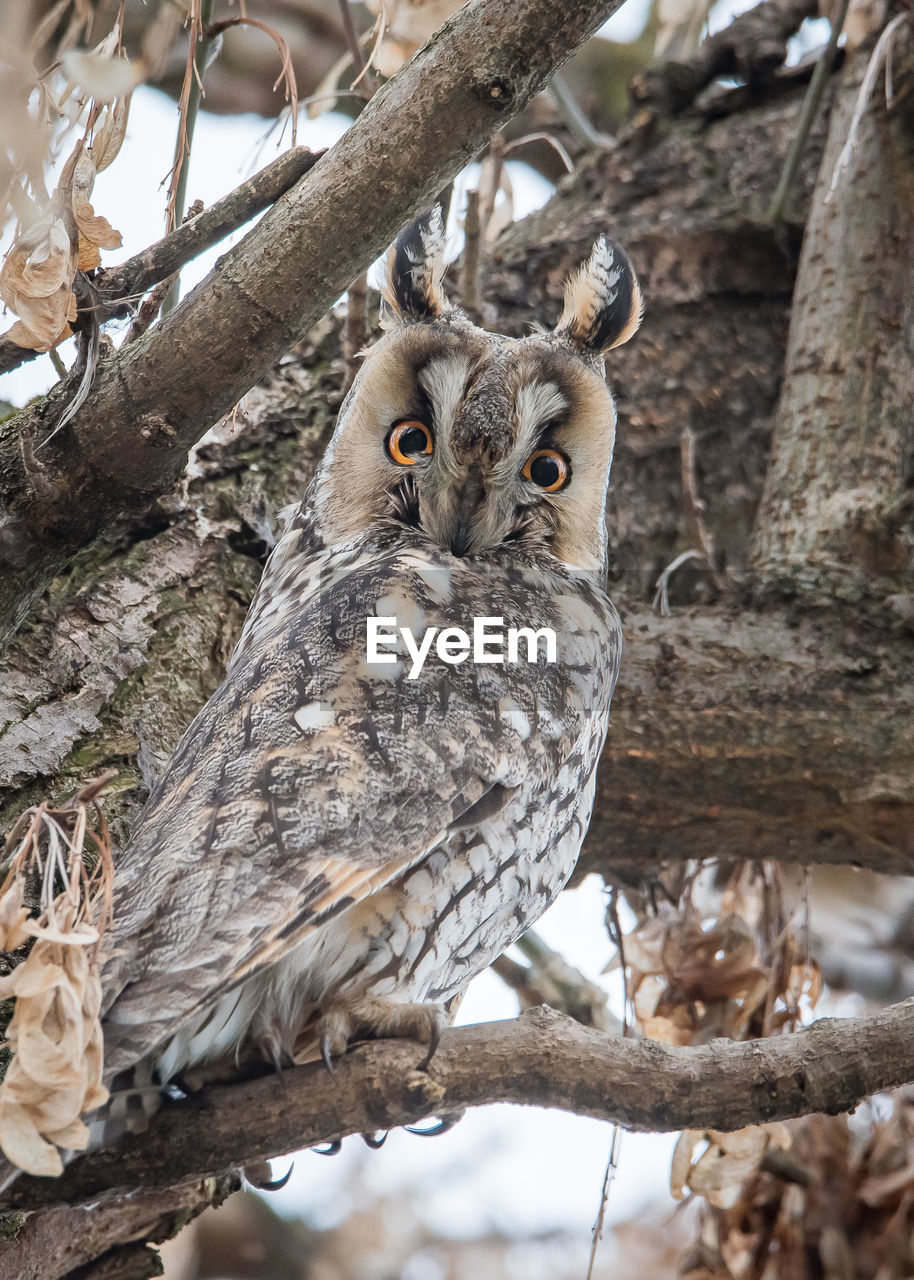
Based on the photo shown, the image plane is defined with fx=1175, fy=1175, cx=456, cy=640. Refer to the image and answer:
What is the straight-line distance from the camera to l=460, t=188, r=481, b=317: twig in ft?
7.48

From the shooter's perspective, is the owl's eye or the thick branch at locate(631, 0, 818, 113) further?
the thick branch at locate(631, 0, 818, 113)

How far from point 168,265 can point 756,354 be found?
2.05 m

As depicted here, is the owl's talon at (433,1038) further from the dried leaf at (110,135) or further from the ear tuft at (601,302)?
the ear tuft at (601,302)

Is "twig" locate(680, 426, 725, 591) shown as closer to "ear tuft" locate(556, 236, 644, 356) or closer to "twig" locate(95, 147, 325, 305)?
"ear tuft" locate(556, 236, 644, 356)

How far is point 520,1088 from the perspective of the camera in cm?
136

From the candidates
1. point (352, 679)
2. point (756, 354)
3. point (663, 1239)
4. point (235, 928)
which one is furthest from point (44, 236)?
point (663, 1239)

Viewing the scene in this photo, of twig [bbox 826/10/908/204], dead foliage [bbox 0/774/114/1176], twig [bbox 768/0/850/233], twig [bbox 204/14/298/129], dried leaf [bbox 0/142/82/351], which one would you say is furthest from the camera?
twig [bbox 768/0/850/233]

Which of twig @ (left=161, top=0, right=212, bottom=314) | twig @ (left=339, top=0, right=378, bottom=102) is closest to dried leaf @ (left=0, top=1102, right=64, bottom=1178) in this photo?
twig @ (left=161, top=0, right=212, bottom=314)

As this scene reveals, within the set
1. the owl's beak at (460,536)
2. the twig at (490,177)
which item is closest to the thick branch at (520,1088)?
the owl's beak at (460,536)

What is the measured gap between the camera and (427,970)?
5.49 feet

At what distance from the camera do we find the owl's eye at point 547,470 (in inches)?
80.3

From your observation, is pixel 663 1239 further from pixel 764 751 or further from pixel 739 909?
pixel 764 751

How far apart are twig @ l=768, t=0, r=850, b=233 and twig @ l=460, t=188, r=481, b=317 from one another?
0.96 m

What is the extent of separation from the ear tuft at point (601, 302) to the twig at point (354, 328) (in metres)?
0.39
